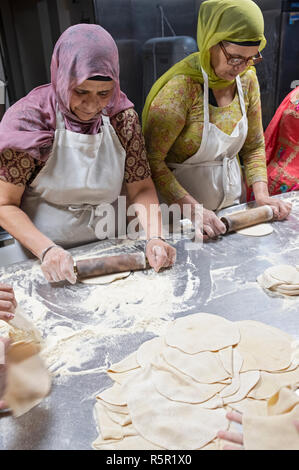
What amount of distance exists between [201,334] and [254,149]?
1564 mm

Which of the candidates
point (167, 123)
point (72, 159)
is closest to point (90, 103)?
point (72, 159)

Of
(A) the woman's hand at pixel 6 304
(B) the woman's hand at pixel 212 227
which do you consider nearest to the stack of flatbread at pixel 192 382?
(A) the woman's hand at pixel 6 304

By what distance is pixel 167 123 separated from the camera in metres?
1.99

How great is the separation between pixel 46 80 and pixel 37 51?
0.65ft

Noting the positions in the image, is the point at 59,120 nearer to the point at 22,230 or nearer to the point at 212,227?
the point at 22,230

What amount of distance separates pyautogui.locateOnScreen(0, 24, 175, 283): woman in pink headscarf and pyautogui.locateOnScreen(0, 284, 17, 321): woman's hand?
34 cm

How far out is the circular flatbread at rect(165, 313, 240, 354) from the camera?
3.98 feet

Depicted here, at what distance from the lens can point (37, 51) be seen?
2689 mm

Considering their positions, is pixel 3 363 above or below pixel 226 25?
below

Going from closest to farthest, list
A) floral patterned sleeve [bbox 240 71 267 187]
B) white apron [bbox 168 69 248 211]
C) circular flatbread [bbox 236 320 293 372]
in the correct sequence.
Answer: circular flatbread [bbox 236 320 293 372]
white apron [bbox 168 69 248 211]
floral patterned sleeve [bbox 240 71 267 187]

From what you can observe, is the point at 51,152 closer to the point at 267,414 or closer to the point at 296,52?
the point at 267,414

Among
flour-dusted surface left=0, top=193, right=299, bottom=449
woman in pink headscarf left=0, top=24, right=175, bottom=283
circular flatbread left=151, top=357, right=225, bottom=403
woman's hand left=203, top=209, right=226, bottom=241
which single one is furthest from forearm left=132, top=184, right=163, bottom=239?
circular flatbread left=151, top=357, right=225, bottom=403

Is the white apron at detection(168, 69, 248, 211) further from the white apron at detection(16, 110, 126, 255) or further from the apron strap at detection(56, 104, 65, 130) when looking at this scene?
the apron strap at detection(56, 104, 65, 130)
